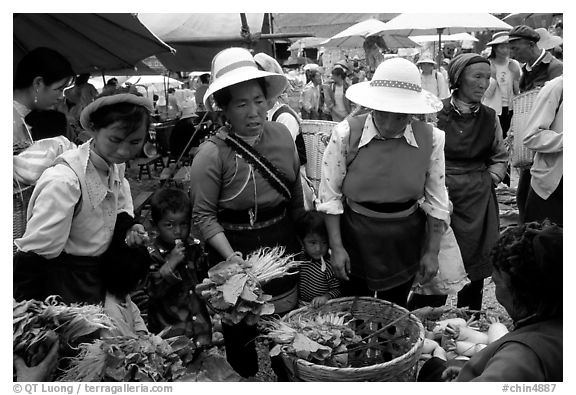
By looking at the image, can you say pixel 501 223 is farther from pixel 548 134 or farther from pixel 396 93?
pixel 396 93

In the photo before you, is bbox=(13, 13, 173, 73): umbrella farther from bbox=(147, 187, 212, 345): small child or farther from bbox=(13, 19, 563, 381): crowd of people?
bbox=(147, 187, 212, 345): small child

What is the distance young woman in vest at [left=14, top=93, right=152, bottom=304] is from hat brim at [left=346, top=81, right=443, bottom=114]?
1.00 meters

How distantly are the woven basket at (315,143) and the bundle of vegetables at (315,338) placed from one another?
4.97ft

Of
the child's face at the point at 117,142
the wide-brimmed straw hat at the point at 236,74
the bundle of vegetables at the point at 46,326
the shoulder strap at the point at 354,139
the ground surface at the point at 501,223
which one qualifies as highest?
the wide-brimmed straw hat at the point at 236,74

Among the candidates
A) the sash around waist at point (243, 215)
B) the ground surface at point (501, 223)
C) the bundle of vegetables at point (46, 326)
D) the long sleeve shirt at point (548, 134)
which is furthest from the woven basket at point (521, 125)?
the bundle of vegetables at point (46, 326)

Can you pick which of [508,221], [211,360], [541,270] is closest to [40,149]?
[211,360]

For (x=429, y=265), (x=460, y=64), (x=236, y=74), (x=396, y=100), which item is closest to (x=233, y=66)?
(x=236, y=74)

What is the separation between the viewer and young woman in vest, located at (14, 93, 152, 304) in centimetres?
202

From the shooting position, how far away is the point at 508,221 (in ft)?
19.2

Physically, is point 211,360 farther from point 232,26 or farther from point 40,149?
point 232,26

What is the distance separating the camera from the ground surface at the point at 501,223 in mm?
3213

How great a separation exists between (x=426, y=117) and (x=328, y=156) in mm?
1252

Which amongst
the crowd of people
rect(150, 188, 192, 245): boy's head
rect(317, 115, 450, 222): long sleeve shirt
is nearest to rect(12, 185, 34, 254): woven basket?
the crowd of people

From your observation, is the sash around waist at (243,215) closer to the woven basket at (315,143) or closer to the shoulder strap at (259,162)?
the shoulder strap at (259,162)
